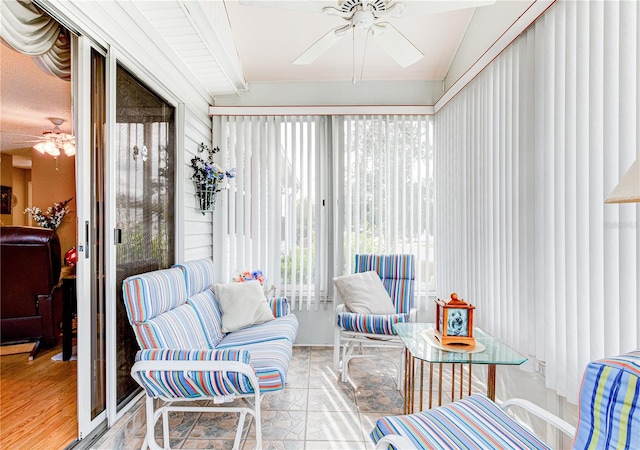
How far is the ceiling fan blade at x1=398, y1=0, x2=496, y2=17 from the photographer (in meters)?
1.79

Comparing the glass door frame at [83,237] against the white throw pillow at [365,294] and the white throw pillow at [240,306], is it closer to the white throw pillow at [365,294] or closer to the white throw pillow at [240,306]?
the white throw pillow at [240,306]

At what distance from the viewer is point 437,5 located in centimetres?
188

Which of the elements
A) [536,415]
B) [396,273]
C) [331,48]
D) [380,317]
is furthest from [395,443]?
[331,48]

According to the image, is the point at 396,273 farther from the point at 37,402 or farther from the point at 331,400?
the point at 37,402

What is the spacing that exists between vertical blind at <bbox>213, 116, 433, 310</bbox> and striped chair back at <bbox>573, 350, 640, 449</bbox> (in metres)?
2.92

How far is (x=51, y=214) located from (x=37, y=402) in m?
1.34

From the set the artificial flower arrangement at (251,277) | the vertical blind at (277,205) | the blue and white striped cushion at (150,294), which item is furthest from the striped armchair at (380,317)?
the blue and white striped cushion at (150,294)

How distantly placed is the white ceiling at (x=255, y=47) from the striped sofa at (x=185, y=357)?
1322mm

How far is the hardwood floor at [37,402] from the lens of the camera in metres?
1.84

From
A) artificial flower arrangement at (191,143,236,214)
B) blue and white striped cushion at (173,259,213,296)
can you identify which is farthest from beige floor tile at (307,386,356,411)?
artificial flower arrangement at (191,143,236,214)

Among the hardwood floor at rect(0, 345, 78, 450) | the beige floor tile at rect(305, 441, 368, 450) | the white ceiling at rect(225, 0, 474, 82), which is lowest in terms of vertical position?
the beige floor tile at rect(305, 441, 368, 450)

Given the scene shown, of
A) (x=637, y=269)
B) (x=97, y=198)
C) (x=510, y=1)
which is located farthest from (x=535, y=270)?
(x=97, y=198)

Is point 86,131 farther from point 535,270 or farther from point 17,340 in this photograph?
point 535,270

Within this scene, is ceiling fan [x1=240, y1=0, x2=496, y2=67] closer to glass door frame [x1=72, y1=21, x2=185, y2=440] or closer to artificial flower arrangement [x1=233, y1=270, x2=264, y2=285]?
glass door frame [x1=72, y1=21, x2=185, y2=440]
